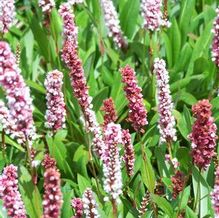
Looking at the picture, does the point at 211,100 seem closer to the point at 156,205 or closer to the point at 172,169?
the point at 172,169

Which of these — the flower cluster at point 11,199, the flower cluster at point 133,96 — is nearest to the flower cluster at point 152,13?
the flower cluster at point 133,96

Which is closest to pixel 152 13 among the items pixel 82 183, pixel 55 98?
pixel 55 98

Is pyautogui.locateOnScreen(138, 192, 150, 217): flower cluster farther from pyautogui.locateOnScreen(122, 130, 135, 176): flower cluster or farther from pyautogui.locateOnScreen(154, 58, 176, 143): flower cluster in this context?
pyautogui.locateOnScreen(154, 58, 176, 143): flower cluster

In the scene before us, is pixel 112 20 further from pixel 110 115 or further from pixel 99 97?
pixel 110 115

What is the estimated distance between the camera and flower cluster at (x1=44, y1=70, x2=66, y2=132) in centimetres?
395

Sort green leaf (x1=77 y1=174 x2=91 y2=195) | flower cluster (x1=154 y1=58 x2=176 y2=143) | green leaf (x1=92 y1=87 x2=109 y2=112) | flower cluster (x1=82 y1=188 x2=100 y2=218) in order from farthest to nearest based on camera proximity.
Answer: green leaf (x1=92 y1=87 x2=109 y2=112) → green leaf (x1=77 y1=174 x2=91 y2=195) → flower cluster (x1=154 y1=58 x2=176 y2=143) → flower cluster (x1=82 y1=188 x2=100 y2=218)

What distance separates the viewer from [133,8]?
6.32 meters

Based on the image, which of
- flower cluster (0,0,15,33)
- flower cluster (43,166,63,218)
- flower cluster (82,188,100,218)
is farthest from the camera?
flower cluster (0,0,15,33)

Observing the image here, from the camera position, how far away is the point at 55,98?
13.1ft

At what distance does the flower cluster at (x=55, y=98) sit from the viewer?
395 centimetres

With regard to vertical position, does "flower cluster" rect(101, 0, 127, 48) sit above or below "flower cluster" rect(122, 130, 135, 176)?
above

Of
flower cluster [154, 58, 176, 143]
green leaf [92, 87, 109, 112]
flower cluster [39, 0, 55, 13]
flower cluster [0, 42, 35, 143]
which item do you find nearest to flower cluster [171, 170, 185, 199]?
flower cluster [154, 58, 176, 143]

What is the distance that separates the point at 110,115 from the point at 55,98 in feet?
1.22

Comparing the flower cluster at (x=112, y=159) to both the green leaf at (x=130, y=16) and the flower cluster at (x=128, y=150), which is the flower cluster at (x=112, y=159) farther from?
the green leaf at (x=130, y=16)
